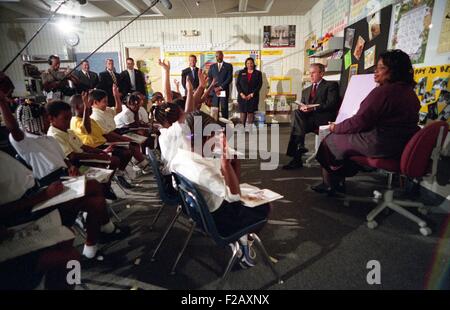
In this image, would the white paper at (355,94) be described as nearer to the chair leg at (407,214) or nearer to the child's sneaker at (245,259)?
the chair leg at (407,214)

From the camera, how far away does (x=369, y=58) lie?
3385mm

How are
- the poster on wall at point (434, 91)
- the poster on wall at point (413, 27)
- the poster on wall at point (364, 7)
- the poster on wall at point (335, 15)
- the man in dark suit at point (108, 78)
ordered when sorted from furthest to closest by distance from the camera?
the man in dark suit at point (108, 78)
the poster on wall at point (335, 15)
the poster on wall at point (364, 7)
the poster on wall at point (413, 27)
the poster on wall at point (434, 91)

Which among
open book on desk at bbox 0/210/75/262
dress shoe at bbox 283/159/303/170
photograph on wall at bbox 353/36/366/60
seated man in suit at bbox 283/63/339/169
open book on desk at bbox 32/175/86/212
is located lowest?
dress shoe at bbox 283/159/303/170

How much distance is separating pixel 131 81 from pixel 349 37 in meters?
4.19

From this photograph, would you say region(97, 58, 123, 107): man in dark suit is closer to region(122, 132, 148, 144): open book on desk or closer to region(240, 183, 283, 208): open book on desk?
region(122, 132, 148, 144): open book on desk

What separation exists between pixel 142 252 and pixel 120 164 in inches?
49.6

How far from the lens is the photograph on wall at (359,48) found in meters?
→ 3.54

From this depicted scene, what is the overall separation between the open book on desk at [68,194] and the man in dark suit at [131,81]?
4184 millimetres

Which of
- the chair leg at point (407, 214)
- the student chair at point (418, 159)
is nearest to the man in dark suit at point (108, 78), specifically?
the student chair at point (418, 159)

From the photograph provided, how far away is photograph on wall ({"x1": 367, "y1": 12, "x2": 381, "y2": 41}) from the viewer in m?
3.16

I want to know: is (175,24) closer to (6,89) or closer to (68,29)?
(68,29)

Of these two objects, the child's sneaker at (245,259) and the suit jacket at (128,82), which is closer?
the child's sneaker at (245,259)

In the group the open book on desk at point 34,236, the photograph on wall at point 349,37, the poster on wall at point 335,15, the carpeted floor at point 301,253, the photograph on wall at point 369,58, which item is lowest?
the carpeted floor at point 301,253

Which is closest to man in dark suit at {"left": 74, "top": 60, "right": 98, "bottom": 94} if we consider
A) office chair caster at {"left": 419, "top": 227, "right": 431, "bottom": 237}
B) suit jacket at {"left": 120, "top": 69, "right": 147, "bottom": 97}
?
suit jacket at {"left": 120, "top": 69, "right": 147, "bottom": 97}
